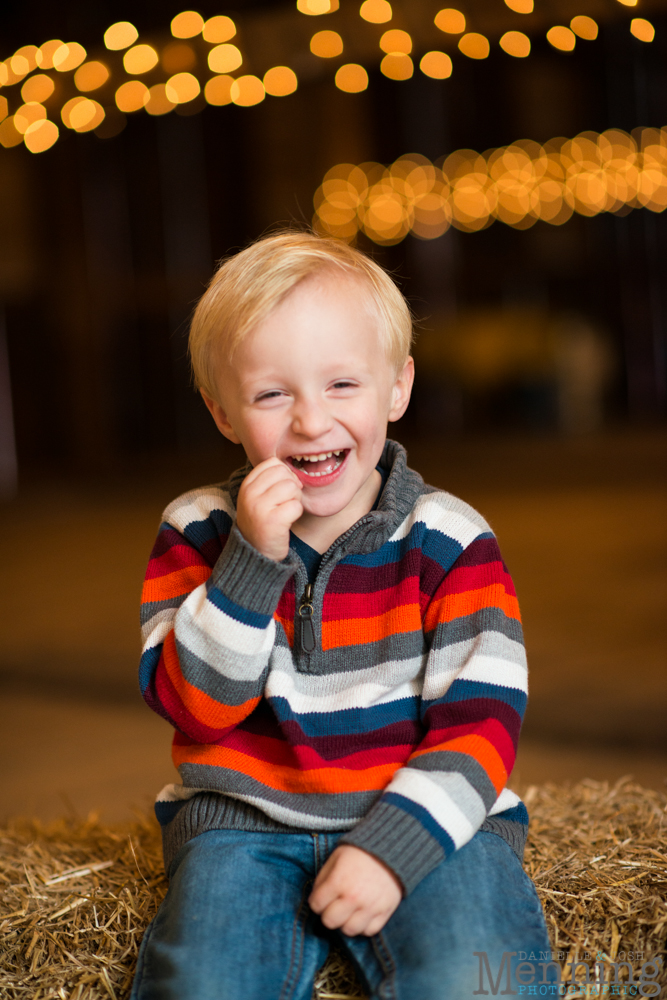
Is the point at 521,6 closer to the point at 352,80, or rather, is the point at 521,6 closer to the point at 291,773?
the point at 291,773

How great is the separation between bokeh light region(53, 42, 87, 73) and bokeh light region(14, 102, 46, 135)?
1.26 metres

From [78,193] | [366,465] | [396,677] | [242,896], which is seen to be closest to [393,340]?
[366,465]

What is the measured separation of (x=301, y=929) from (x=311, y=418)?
0.57 metres

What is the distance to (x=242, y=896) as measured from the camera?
42.5 inches

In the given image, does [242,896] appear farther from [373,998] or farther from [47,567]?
[47,567]

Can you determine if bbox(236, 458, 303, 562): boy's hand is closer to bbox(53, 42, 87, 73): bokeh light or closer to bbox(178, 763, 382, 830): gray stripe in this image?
bbox(178, 763, 382, 830): gray stripe

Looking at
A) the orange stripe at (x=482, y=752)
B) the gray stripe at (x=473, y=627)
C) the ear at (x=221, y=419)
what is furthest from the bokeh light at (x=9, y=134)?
the orange stripe at (x=482, y=752)

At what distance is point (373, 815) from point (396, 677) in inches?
7.9

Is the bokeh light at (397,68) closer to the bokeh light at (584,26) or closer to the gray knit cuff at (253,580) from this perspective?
the bokeh light at (584,26)

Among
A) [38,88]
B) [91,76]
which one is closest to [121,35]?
[91,76]

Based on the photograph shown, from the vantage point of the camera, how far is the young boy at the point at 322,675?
3.36 feet

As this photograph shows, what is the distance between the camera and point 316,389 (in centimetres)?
118

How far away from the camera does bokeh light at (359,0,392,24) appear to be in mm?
3762

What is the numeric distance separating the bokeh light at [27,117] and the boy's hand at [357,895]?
18.8 ft
